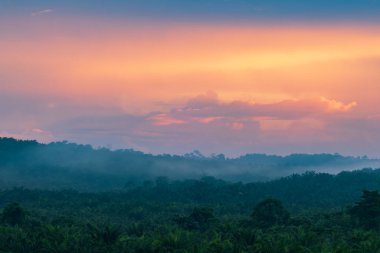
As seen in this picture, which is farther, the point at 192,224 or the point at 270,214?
the point at 270,214

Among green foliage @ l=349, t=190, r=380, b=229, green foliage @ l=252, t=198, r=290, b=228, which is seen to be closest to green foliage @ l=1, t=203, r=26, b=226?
green foliage @ l=252, t=198, r=290, b=228

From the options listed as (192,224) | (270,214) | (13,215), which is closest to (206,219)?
(192,224)

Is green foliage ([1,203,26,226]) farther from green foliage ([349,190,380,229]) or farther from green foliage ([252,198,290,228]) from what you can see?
green foliage ([349,190,380,229])

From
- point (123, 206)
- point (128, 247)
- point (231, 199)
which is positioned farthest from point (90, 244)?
point (231, 199)

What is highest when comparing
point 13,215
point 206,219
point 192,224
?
point 13,215

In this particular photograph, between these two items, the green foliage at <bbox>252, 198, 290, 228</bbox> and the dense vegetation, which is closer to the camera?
the dense vegetation

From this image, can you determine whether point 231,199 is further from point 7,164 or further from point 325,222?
point 7,164

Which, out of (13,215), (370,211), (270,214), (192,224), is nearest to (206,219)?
(192,224)

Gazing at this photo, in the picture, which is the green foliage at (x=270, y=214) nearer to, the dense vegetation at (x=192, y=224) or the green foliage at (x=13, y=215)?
the dense vegetation at (x=192, y=224)

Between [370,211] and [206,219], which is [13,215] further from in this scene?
[370,211]

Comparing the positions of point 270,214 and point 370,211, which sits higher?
point 370,211

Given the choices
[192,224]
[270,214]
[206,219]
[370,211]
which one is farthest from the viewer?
[270,214]

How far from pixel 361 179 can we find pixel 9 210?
7032cm

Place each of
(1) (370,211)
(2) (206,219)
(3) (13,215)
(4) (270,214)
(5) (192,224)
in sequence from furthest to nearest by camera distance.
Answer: (4) (270,214) < (3) (13,215) < (2) (206,219) < (5) (192,224) < (1) (370,211)
